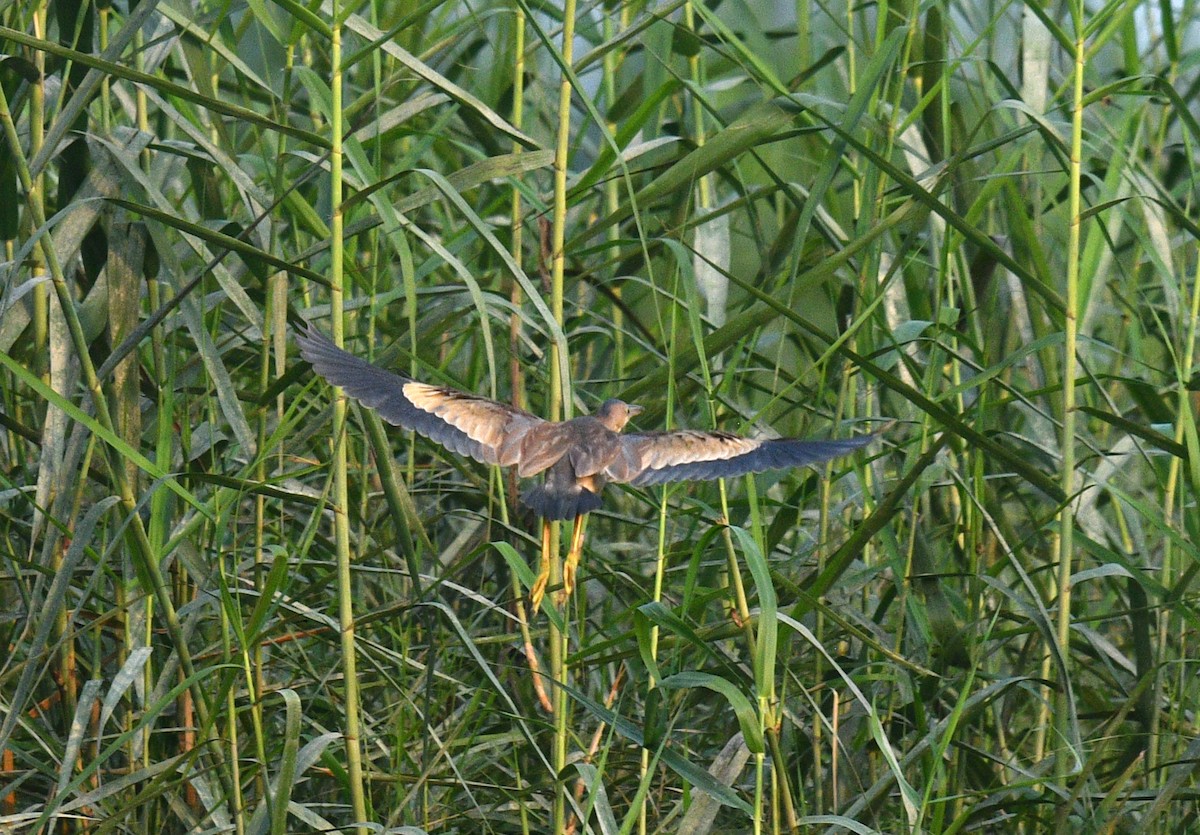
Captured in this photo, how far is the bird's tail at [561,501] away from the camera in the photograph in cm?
217

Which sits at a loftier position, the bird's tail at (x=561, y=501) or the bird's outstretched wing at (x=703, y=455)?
the bird's outstretched wing at (x=703, y=455)

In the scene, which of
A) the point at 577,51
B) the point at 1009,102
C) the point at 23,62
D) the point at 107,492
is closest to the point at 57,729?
the point at 107,492

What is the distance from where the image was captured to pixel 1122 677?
8.70 ft

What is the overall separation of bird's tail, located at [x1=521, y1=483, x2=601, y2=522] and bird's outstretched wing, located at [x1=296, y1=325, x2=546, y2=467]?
94 mm

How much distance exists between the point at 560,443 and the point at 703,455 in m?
0.22

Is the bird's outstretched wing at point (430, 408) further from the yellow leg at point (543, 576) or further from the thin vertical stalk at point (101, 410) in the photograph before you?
the thin vertical stalk at point (101, 410)

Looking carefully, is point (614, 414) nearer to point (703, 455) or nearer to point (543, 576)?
point (703, 455)

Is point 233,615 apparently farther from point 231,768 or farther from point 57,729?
point 57,729

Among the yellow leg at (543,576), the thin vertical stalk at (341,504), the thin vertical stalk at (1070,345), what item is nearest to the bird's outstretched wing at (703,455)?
the yellow leg at (543,576)

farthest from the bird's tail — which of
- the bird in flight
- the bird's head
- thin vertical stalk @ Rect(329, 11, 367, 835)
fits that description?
thin vertical stalk @ Rect(329, 11, 367, 835)

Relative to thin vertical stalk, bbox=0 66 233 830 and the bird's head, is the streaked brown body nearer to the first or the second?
the bird's head

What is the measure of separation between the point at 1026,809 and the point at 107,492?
1.68 meters

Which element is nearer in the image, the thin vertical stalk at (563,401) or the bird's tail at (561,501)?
the thin vertical stalk at (563,401)

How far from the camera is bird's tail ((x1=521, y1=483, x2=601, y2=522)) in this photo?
2.17m
